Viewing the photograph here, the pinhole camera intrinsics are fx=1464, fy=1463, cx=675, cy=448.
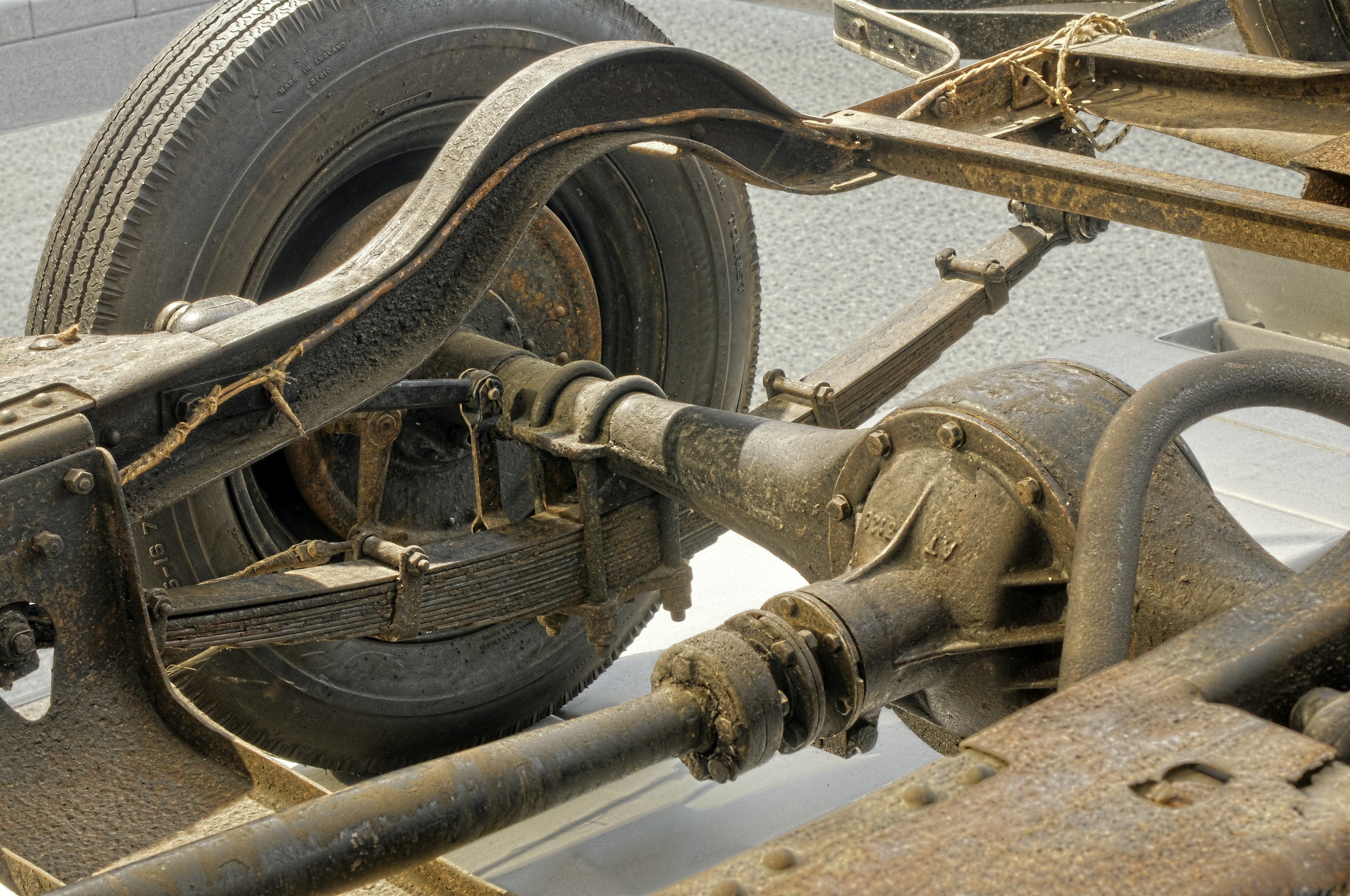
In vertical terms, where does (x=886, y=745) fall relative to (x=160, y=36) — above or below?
below

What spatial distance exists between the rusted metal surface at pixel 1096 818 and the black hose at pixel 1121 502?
10 cm

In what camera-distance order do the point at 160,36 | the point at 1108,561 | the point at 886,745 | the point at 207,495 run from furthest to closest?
the point at 160,36, the point at 886,745, the point at 207,495, the point at 1108,561

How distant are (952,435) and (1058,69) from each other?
105cm

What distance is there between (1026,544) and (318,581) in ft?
2.76

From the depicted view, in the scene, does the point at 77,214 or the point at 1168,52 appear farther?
the point at 1168,52

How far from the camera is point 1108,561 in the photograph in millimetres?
1204

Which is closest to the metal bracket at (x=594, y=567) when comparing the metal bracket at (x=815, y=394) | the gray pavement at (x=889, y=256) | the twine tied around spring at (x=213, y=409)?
the metal bracket at (x=815, y=394)

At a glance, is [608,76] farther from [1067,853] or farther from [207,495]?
[1067,853]

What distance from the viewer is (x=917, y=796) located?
1017 millimetres

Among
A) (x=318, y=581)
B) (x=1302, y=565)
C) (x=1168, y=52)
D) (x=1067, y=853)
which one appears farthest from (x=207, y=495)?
(x=1302, y=565)

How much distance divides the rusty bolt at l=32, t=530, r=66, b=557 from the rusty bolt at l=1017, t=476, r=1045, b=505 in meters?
0.95

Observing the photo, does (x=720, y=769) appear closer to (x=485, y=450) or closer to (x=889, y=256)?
(x=485, y=450)

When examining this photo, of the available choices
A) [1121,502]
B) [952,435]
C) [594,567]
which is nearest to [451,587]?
[594,567]

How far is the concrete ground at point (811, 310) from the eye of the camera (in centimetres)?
225
